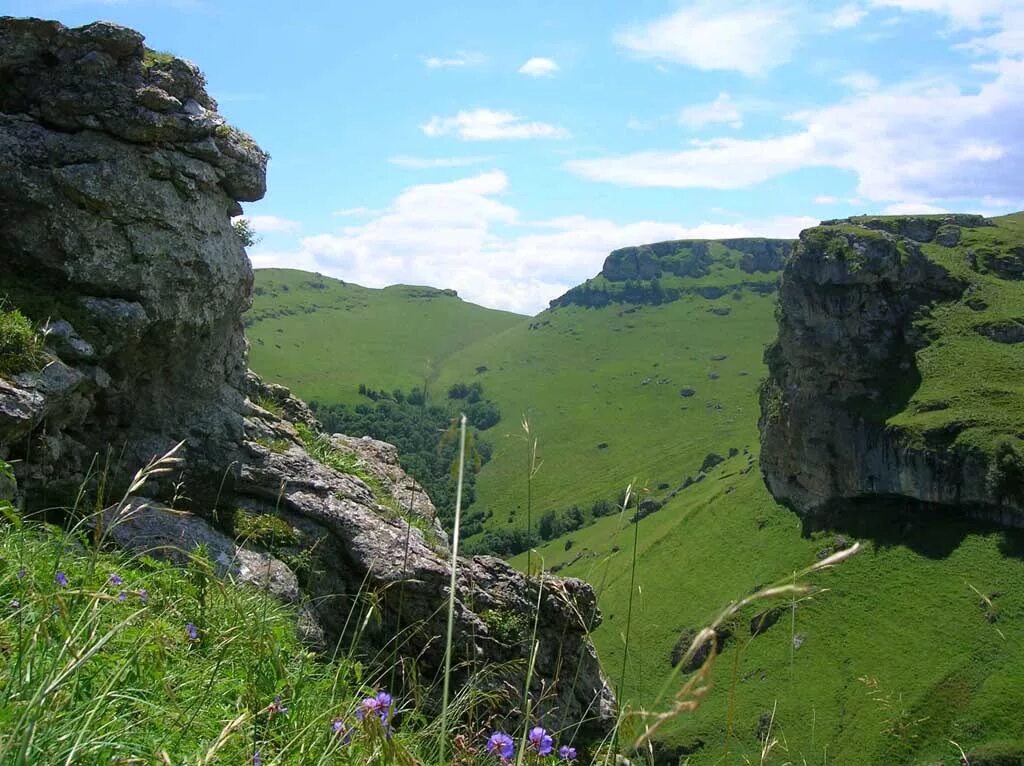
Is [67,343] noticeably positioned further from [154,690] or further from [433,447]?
[433,447]

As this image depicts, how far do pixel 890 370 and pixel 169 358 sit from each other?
118m

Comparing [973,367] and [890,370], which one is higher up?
[973,367]

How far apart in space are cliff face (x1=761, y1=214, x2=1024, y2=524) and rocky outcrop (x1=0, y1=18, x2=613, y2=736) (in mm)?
101868

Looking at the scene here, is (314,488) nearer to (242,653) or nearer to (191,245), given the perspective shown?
(191,245)

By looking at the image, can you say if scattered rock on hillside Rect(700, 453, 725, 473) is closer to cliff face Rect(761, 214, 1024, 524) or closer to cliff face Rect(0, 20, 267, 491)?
cliff face Rect(761, 214, 1024, 524)

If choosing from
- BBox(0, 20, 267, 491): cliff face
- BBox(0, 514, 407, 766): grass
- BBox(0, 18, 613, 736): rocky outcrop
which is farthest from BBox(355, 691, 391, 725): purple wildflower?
BBox(0, 20, 267, 491): cliff face

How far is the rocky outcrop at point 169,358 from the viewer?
36.3 feet

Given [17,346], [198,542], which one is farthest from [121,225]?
[198,542]

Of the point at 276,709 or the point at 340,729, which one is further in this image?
the point at 276,709

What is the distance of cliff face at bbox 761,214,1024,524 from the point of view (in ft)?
332

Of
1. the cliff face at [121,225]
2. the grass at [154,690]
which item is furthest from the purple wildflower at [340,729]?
the cliff face at [121,225]

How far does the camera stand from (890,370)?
115 meters

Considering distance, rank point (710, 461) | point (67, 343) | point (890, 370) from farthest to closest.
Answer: point (710, 461), point (890, 370), point (67, 343)

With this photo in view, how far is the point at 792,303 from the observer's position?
12300cm
